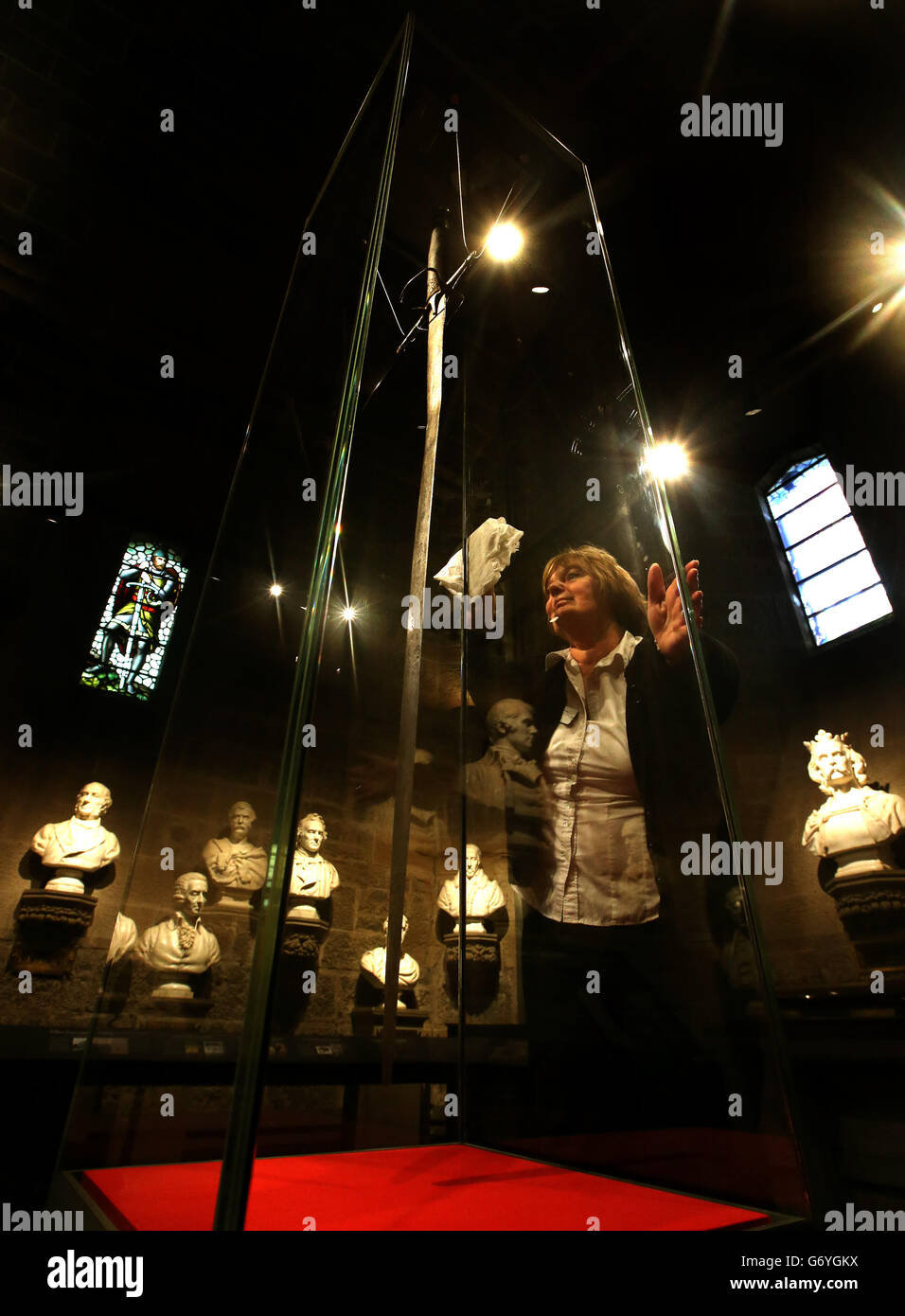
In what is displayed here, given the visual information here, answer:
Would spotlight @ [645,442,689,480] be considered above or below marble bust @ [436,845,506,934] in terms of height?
above

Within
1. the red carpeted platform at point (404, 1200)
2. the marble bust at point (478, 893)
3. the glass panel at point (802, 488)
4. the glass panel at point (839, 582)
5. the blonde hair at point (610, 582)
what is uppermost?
the glass panel at point (802, 488)

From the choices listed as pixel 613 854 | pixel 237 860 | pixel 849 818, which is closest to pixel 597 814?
pixel 613 854

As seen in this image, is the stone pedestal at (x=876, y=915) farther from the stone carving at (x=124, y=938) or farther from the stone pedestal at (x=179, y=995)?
the stone carving at (x=124, y=938)

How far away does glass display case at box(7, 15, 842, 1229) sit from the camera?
803 mm

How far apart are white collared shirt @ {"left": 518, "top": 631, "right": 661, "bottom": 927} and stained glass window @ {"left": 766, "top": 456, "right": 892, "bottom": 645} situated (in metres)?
5.54

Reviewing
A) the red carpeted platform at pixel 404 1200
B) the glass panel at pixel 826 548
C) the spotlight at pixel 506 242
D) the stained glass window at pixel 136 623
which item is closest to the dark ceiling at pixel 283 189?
the stained glass window at pixel 136 623

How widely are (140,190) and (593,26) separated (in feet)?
9.63

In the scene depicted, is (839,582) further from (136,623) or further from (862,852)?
(136,623)

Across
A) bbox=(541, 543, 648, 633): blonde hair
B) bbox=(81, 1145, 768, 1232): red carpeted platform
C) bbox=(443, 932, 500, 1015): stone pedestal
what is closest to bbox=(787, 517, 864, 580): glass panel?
bbox=(541, 543, 648, 633): blonde hair

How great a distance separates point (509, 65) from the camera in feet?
11.3

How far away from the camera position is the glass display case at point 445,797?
2.63 feet

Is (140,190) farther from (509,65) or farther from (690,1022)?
A: (690,1022)

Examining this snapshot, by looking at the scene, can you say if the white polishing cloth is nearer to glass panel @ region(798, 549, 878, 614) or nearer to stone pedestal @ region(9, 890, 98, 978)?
stone pedestal @ region(9, 890, 98, 978)

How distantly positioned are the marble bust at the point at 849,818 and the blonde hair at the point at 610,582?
13.6 feet
